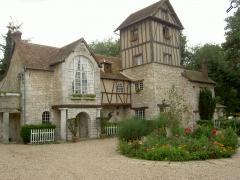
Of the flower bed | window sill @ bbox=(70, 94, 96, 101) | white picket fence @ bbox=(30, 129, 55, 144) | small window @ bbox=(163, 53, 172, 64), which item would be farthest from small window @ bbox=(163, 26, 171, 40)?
the flower bed

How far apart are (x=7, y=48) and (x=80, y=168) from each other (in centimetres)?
2534

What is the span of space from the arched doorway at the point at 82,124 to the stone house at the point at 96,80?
0.06 meters

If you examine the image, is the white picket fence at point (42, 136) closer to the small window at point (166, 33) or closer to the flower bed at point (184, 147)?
the flower bed at point (184, 147)

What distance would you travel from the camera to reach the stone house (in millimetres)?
20297

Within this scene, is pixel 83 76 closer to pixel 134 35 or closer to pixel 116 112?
pixel 116 112

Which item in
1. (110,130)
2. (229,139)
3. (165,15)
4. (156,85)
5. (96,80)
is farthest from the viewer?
(165,15)

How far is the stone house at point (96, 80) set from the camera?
20.3 metres

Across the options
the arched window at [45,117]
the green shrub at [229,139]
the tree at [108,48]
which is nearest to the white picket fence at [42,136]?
the arched window at [45,117]

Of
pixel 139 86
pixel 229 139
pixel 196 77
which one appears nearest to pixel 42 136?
pixel 139 86

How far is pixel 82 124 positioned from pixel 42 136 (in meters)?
4.37

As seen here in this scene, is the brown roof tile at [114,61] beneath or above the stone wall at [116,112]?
above

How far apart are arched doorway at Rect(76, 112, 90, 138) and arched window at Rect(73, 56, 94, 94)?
80.9 inches

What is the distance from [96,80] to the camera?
22.5 meters

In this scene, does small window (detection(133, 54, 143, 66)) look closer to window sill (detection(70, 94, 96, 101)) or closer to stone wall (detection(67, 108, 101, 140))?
window sill (detection(70, 94, 96, 101))
